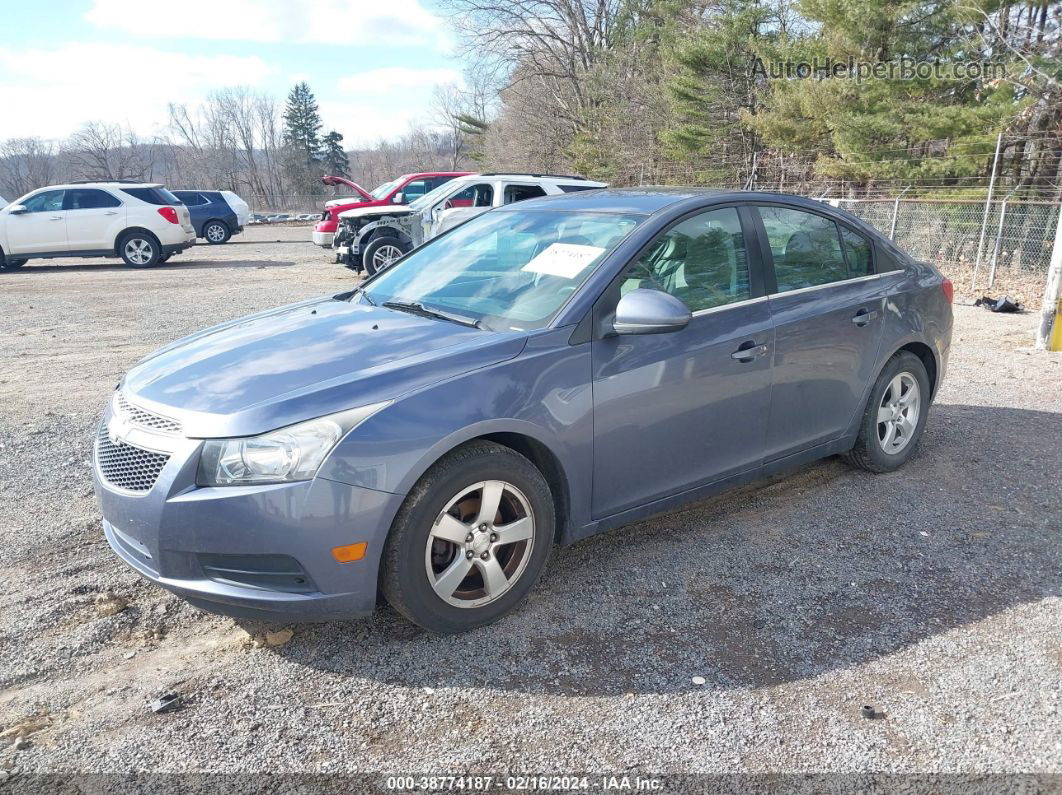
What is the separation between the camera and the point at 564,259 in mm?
3514

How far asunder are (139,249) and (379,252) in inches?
280

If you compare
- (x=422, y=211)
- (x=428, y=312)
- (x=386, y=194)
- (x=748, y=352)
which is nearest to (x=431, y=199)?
(x=422, y=211)

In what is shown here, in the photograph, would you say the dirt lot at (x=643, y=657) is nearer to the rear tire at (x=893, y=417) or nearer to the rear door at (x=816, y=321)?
the rear tire at (x=893, y=417)

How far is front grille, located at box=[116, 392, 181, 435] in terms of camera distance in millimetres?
2752

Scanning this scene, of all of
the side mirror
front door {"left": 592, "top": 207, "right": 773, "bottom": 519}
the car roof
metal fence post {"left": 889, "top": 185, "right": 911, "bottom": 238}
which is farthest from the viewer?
metal fence post {"left": 889, "top": 185, "right": 911, "bottom": 238}

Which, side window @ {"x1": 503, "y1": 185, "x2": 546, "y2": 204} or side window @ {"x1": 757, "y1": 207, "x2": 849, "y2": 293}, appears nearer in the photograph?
side window @ {"x1": 757, "y1": 207, "x2": 849, "y2": 293}

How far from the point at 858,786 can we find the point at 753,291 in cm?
226

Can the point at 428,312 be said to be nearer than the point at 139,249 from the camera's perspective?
Yes

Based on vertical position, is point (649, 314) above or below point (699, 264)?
below

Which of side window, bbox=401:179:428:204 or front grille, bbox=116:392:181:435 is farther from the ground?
side window, bbox=401:179:428:204

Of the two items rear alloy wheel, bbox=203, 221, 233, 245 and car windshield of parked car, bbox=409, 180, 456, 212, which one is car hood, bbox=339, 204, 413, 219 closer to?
car windshield of parked car, bbox=409, 180, 456, 212

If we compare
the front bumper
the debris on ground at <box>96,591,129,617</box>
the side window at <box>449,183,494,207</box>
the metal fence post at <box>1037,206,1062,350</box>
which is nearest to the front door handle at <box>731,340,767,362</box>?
the front bumper

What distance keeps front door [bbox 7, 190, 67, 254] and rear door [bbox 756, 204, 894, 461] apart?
55.7 feet

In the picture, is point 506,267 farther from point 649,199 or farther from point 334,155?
point 334,155
